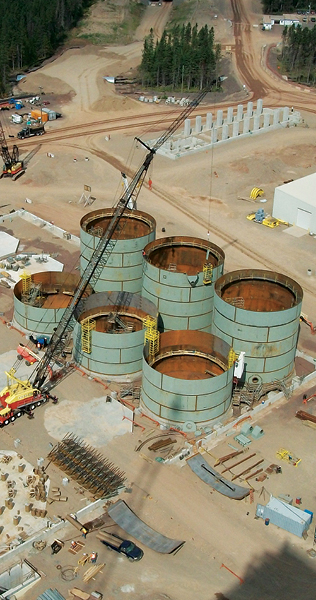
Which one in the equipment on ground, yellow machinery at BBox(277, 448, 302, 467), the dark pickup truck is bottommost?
the equipment on ground

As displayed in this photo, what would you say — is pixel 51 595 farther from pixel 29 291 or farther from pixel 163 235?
pixel 163 235

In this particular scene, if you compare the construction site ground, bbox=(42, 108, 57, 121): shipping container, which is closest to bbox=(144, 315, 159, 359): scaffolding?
the construction site ground

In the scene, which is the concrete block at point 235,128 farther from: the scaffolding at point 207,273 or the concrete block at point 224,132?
the scaffolding at point 207,273

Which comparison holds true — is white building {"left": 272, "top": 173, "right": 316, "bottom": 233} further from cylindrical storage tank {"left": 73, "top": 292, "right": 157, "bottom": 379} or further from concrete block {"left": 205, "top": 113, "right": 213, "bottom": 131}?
cylindrical storage tank {"left": 73, "top": 292, "right": 157, "bottom": 379}

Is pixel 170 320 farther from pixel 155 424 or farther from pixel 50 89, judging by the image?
pixel 50 89

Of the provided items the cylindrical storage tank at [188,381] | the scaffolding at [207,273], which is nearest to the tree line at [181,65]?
the scaffolding at [207,273]
